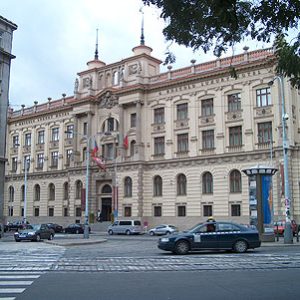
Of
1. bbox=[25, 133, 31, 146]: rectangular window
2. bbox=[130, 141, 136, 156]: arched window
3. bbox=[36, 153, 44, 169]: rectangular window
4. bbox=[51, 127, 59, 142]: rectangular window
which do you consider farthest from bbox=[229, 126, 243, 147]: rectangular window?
bbox=[25, 133, 31, 146]: rectangular window

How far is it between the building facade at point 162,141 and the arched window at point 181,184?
0.14 meters

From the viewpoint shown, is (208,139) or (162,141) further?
(162,141)

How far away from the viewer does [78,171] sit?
60.3 meters

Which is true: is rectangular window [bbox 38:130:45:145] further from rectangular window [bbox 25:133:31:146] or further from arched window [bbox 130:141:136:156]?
arched window [bbox 130:141:136:156]

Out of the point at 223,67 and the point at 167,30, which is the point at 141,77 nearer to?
the point at 223,67

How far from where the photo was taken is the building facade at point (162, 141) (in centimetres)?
4616

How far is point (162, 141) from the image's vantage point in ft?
177

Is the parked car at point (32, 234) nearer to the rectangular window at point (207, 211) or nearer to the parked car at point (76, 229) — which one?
the parked car at point (76, 229)

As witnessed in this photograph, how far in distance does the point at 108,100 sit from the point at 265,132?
21.9 m

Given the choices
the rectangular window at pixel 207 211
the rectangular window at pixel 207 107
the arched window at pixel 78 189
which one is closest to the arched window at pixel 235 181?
the rectangular window at pixel 207 211

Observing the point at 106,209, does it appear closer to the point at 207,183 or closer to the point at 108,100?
the point at 108,100

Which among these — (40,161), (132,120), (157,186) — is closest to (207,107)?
(132,120)

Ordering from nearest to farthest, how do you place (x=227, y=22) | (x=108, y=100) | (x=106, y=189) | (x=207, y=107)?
(x=227, y=22) < (x=207, y=107) < (x=106, y=189) < (x=108, y=100)

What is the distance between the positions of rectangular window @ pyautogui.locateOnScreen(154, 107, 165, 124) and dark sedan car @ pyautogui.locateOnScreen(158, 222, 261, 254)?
112ft
